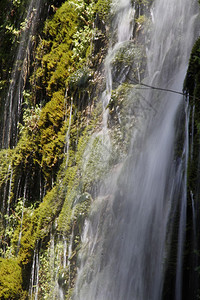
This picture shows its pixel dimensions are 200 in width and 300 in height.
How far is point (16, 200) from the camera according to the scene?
672 centimetres

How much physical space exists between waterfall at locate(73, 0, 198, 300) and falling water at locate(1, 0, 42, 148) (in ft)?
9.99

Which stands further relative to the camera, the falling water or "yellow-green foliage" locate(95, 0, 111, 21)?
the falling water

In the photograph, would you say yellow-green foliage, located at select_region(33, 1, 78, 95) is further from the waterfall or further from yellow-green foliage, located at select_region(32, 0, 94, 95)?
the waterfall

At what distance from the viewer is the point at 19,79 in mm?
7551

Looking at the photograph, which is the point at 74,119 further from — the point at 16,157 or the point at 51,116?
the point at 16,157

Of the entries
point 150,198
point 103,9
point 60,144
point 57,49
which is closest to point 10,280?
point 60,144

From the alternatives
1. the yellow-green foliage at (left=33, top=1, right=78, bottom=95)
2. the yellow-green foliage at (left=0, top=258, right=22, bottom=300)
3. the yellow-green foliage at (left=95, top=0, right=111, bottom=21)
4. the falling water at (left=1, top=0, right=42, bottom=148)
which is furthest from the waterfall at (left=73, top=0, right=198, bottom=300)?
the falling water at (left=1, top=0, right=42, bottom=148)

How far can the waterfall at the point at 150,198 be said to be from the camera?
3.33m

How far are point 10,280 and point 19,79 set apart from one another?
384 centimetres

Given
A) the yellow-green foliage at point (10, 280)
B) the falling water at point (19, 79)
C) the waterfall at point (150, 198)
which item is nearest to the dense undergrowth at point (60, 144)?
the yellow-green foliage at point (10, 280)

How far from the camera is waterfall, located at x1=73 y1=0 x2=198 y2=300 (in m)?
3.33

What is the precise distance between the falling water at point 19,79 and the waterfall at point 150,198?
3045 millimetres

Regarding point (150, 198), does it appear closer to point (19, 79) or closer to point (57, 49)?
point (57, 49)

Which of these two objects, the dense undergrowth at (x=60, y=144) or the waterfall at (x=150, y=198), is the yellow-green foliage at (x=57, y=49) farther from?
the waterfall at (x=150, y=198)
